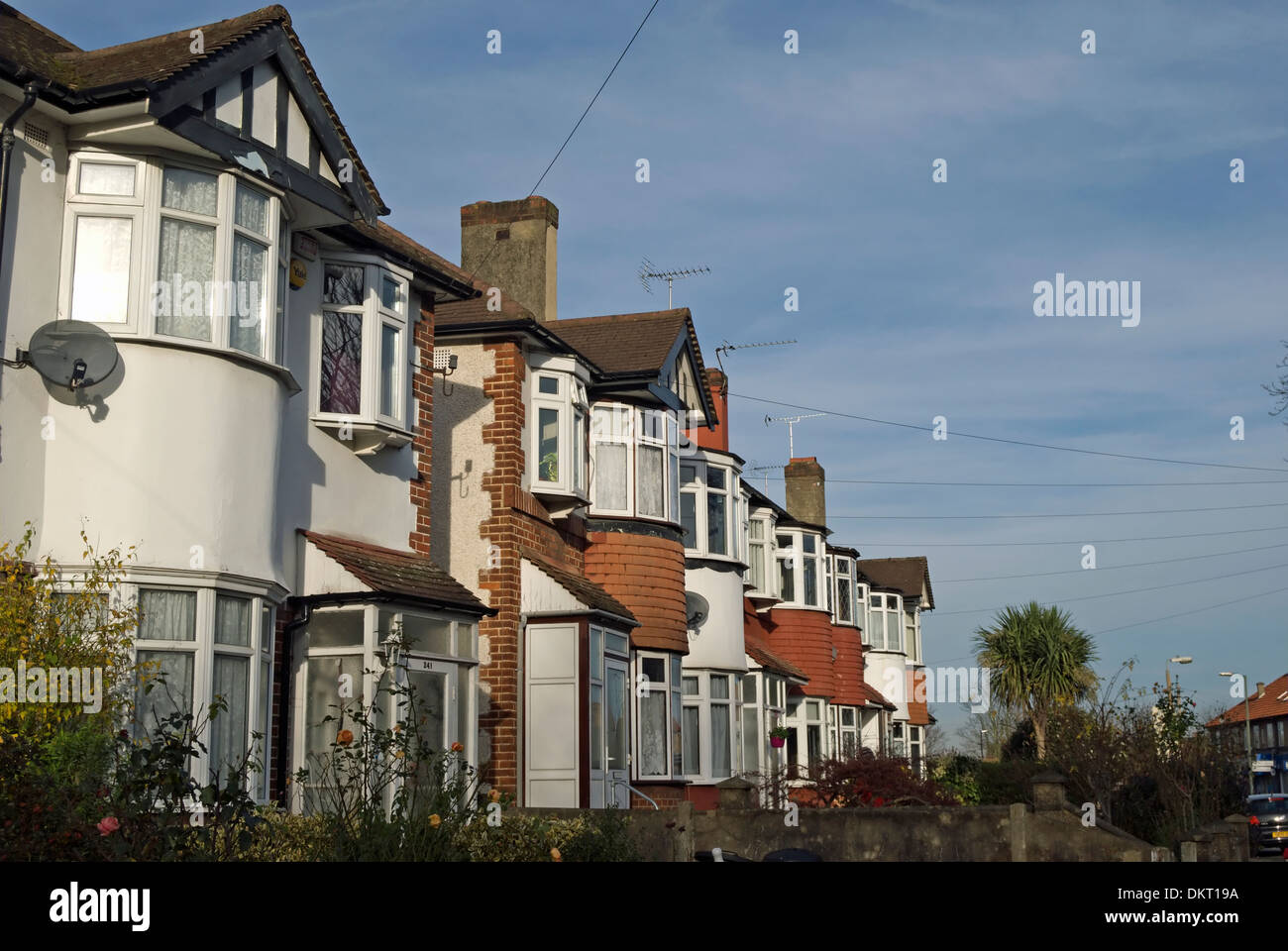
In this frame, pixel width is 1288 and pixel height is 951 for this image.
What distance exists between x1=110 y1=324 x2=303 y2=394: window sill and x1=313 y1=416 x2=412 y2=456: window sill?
129cm

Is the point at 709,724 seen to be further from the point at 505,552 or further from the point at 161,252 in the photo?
the point at 161,252

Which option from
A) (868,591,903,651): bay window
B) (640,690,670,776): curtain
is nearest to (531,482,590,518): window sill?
(640,690,670,776): curtain

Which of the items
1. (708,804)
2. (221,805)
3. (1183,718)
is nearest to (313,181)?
(221,805)

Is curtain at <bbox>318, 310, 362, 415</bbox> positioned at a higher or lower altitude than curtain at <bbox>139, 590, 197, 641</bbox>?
higher

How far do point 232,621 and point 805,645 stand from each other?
983 inches

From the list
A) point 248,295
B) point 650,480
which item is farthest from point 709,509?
point 248,295

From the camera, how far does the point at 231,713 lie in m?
12.8

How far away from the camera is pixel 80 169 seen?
12.7 metres

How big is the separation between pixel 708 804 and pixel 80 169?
16345 millimetres

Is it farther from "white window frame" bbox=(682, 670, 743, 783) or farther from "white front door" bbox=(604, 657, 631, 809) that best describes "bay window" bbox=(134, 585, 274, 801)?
"white window frame" bbox=(682, 670, 743, 783)

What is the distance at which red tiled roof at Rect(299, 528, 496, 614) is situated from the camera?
14758 millimetres

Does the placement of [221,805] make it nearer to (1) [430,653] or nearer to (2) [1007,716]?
(1) [430,653]
